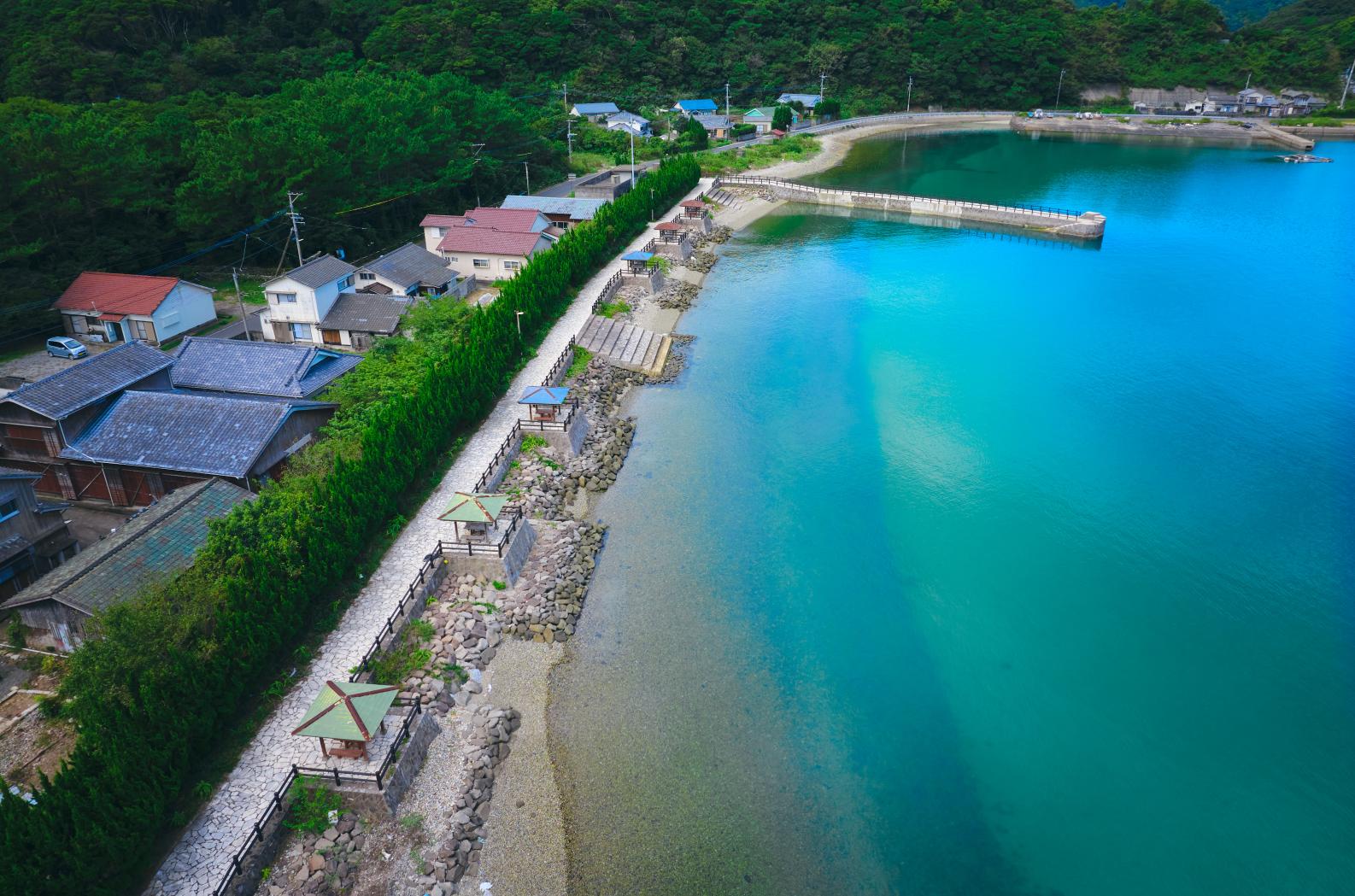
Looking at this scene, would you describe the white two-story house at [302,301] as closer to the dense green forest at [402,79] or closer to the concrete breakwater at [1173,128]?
the dense green forest at [402,79]

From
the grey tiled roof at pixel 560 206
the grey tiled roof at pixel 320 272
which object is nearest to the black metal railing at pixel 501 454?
the grey tiled roof at pixel 320 272

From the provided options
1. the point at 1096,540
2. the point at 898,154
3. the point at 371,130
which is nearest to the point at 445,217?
the point at 371,130

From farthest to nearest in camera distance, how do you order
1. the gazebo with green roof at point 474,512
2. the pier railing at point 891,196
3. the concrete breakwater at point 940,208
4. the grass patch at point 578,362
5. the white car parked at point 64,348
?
the pier railing at point 891,196 → the concrete breakwater at point 940,208 → the grass patch at point 578,362 → the white car parked at point 64,348 → the gazebo with green roof at point 474,512

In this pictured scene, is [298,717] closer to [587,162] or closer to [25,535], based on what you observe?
[25,535]

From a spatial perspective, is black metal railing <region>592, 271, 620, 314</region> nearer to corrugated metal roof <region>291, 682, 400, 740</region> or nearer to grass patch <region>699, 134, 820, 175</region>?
corrugated metal roof <region>291, 682, 400, 740</region>

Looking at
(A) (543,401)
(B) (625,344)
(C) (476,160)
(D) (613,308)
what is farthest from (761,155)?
(A) (543,401)
